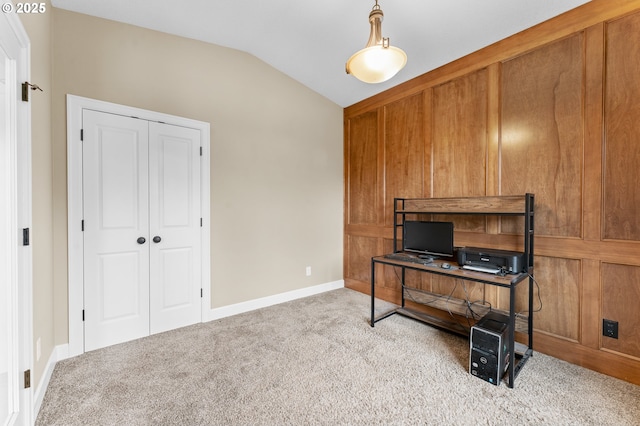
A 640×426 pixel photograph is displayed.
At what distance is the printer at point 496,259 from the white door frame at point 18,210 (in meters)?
Answer: 3.07

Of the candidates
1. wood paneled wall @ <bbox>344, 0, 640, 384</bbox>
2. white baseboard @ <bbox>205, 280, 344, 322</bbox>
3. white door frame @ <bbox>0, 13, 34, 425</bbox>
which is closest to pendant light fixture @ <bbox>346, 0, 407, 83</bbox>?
wood paneled wall @ <bbox>344, 0, 640, 384</bbox>

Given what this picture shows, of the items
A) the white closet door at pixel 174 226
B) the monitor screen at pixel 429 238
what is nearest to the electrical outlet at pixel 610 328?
the monitor screen at pixel 429 238

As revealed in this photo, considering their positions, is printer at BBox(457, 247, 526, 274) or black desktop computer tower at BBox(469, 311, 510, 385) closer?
black desktop computer tower at BBox(469, 311, 510, 385)

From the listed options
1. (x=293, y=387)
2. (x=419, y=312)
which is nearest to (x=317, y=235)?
(x=419, y=312)

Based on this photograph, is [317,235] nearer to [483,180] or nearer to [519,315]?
[483,180]

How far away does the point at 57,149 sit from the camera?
2363 mm

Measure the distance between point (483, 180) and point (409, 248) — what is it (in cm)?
101

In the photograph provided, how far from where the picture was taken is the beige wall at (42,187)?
1840mm

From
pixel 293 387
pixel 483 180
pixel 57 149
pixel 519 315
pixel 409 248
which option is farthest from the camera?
pixel 409 248

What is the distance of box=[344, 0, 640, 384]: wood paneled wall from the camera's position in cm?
204

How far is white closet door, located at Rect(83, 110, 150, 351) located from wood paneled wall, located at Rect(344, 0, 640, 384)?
300 cm

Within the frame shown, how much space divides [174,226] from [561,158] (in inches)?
142

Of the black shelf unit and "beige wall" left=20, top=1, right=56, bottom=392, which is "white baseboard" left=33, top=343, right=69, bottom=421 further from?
the black shelf unit

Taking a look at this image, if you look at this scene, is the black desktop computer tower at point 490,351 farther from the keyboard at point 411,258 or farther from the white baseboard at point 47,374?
the white baseboard at point 47,374
